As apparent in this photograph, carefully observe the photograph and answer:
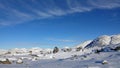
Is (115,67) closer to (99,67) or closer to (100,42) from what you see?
(99,67)

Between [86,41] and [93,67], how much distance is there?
287 ft

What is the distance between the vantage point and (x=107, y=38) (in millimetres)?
76938

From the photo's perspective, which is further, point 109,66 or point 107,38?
point 107,38

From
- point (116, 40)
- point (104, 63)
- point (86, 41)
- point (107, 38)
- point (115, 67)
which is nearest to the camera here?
point (115, 67)

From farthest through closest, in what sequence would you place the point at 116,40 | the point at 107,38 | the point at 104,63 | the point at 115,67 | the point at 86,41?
the point at 86,41, the point at 107,38, the point at 116,40, the point at 104,63, the point at 115,67

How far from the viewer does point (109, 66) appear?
17484mm

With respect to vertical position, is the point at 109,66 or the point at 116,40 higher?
the point at 116,40

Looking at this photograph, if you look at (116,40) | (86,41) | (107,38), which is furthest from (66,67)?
A: (86,41)

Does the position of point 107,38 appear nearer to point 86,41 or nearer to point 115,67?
point 86,41

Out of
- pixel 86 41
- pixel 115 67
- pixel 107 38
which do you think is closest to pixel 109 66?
pixel 115 67

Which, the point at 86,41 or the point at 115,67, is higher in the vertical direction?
the point at 86,41

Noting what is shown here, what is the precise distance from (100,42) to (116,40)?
15.8 feet

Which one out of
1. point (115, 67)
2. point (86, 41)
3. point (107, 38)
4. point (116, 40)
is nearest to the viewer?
point (115, 67)

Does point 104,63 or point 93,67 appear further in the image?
point 104,63
